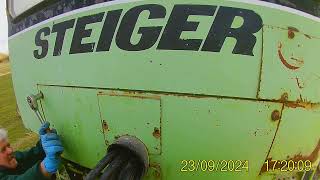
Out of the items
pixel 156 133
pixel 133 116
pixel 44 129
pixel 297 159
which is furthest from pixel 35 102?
pixel 297 159

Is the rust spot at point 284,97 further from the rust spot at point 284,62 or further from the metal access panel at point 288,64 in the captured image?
the rust spot at point 284,62

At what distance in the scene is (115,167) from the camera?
6.73ft

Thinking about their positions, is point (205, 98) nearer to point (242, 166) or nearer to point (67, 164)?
point (242, 166)

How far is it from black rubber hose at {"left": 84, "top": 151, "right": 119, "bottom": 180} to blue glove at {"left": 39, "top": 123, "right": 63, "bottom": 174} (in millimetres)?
545

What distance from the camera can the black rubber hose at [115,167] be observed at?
1982 mm

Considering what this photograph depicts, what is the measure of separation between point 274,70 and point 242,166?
50 centimetres

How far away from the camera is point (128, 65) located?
2.06 metres

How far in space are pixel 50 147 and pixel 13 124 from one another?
5.77m

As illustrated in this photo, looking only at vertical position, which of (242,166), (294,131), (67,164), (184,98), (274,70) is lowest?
(67,164)

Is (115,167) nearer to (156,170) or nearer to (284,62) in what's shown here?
(156,170)

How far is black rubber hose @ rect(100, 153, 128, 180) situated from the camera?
78.0 inches

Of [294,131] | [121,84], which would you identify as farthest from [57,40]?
[294,131]

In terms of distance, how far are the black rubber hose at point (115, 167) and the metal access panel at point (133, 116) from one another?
0.43 feet
